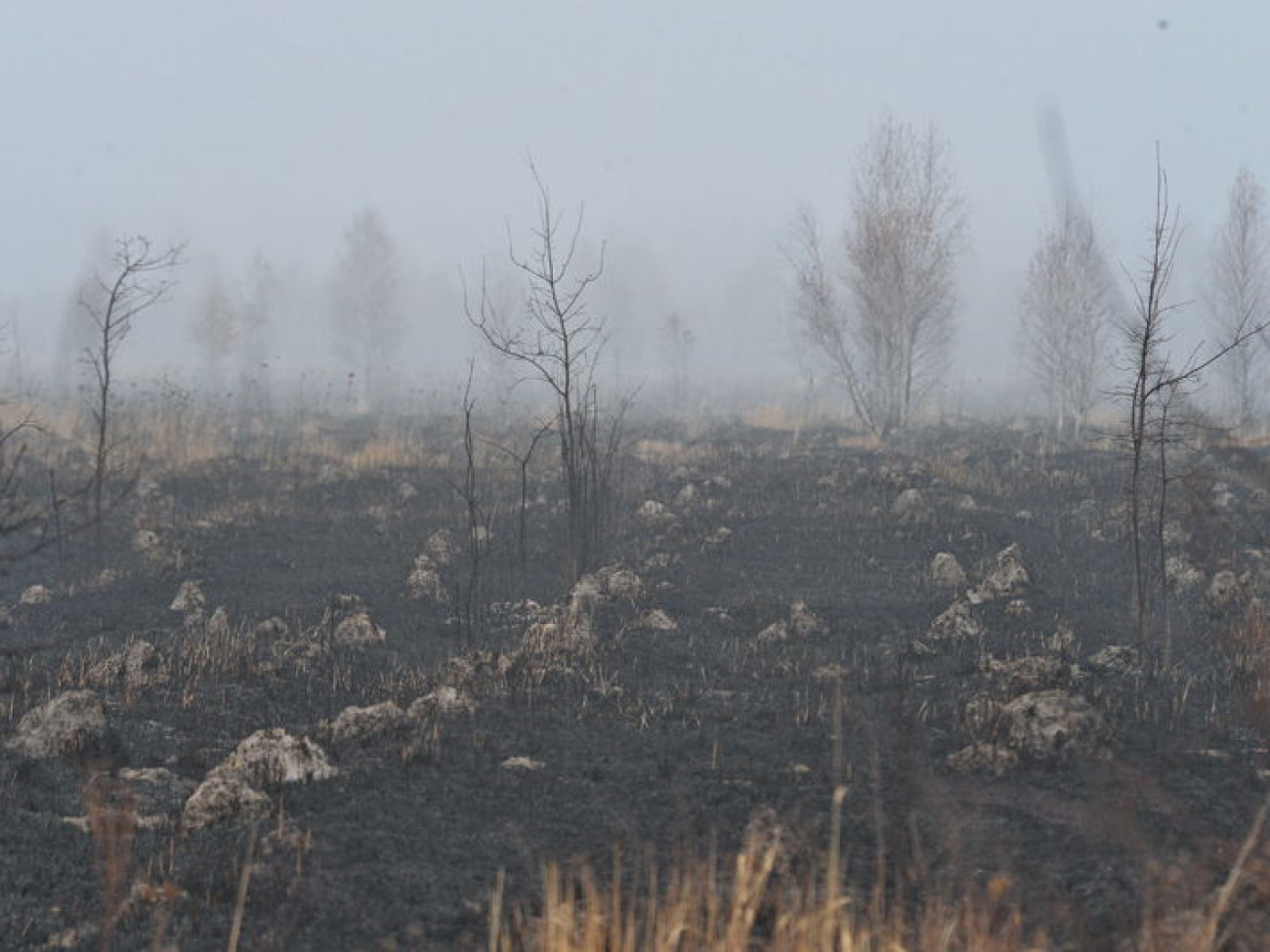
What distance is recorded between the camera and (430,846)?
13.4ft

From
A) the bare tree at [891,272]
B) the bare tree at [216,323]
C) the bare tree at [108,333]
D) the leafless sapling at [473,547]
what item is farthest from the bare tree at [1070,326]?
the bare tree at [216,323]

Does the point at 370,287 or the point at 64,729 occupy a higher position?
the point at 370,287

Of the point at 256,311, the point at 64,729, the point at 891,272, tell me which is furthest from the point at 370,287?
the point at 64,729

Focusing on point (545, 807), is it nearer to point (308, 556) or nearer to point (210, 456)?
point (308, 556)

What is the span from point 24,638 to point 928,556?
8.96 metres

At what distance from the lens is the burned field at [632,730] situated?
3.53 metres

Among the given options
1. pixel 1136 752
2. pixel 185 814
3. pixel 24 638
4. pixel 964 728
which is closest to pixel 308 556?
pixel 24 638

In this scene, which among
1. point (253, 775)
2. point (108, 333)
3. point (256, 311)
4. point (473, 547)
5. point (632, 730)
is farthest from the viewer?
point (256, 311)

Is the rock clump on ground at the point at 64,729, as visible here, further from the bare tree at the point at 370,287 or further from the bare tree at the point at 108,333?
the bare tree at the point at 370,287

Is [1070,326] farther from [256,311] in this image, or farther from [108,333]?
[256,311]

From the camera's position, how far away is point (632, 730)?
5.63 m

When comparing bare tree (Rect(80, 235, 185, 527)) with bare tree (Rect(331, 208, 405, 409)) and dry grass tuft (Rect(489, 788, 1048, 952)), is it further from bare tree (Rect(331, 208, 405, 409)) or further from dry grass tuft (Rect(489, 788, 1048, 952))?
bare tree (Rect(331, 208, 405, 409))

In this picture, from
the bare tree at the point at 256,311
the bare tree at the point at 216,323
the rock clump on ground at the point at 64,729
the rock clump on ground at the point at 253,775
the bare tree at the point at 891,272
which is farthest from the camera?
the bare tree at the point at 256,311

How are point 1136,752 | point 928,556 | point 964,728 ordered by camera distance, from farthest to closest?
point 928,556 → point 964,728 → point 1136,752
